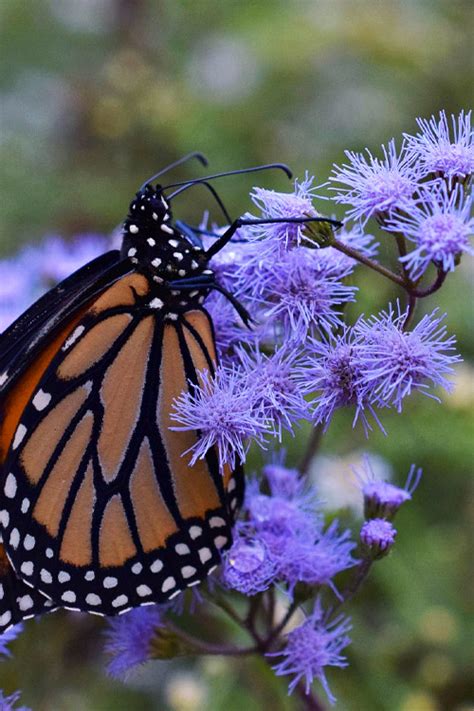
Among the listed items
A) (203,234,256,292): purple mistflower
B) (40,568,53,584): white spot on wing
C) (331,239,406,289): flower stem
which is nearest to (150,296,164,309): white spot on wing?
(203,234,256,292): purple mistflower

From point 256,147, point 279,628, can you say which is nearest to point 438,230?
point 279,628

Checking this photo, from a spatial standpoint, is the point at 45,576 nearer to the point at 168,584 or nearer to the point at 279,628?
the point at 168,584

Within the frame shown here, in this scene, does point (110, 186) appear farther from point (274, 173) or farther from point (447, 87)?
point (447, 87)

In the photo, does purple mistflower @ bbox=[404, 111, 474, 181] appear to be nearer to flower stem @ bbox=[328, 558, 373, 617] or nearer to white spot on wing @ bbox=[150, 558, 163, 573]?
flower stem @ bbox=[328, 558, 373, 617]

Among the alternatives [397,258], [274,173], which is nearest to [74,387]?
[397,258]

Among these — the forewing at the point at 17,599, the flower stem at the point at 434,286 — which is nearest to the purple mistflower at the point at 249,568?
the forewing at the point at 17,599

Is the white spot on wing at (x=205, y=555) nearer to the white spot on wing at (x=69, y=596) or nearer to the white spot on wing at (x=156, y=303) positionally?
the white spot on wing at (x=69, y=596)
